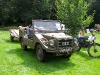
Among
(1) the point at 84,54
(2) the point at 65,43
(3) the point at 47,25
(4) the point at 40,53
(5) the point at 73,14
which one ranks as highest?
(5) the point at 73,14

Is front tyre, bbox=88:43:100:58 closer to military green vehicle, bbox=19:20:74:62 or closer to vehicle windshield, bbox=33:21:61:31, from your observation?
military green vehicle, bbox=19:20:74:62

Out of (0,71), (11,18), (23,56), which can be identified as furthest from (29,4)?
(0,71)

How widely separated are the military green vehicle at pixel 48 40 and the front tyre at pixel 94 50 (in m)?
1.20

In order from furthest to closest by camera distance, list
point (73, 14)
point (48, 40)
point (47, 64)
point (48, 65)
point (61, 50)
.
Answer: point (73, 14), point (48, 40), point (47, 64), point (48, 65), point (61, 50)

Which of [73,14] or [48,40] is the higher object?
[73,14]

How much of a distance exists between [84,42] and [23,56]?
342cm

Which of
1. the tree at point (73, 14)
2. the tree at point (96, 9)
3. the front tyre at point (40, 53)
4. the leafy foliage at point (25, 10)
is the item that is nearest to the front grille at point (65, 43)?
the front tyre at point (40, 53)

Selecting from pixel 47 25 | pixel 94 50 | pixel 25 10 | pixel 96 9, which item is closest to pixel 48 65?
pixel 47 25

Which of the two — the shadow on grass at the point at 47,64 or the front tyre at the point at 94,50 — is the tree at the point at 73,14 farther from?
the shadow on grass at the point at 47,64

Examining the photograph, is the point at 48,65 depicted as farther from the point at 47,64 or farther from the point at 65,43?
the point at 65,43

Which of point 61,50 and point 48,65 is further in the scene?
point 48,65

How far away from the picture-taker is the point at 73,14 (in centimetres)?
1002

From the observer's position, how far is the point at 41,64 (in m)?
6.93

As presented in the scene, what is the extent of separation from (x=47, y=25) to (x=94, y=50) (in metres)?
2.53
